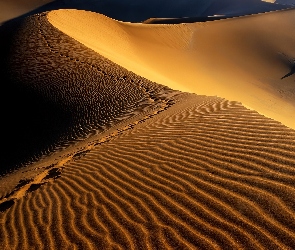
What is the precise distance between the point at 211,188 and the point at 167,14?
57451mm

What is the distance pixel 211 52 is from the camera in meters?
24.2

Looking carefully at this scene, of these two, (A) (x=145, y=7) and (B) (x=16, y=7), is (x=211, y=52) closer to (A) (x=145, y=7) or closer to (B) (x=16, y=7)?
(B) (x=16, y=7)

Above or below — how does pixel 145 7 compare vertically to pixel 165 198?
above

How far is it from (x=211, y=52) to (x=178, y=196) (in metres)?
21.6

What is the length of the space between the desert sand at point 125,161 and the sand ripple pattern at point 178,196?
0.05 feet

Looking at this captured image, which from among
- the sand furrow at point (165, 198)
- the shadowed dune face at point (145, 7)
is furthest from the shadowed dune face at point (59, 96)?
the shadowed dune face at point (145, 7)

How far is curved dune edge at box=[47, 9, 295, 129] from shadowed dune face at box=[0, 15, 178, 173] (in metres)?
2.76

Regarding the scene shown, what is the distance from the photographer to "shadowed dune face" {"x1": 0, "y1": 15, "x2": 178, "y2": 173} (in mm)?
9945

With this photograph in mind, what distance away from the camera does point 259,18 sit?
30.7 m

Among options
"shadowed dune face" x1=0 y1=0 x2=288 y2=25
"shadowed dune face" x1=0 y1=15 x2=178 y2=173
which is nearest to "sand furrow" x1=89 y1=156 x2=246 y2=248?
"shadowed dune face" x1=0 y1=15 x2=178 y2=173

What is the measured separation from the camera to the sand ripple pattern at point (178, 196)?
3.37 m

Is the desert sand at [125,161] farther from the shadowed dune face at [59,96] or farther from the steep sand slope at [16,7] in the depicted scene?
the steep sand slope at [16,7]

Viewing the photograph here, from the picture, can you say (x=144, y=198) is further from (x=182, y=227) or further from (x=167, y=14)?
(x=167, y=14)

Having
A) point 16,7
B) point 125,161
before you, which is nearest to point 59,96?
point 125,161
